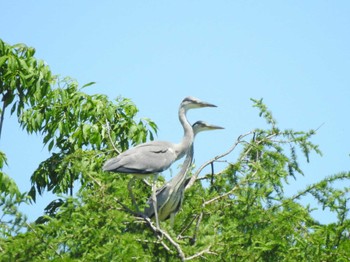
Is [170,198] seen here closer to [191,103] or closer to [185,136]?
[185,136]

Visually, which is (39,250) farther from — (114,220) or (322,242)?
(322,242)

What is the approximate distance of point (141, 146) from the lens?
8969 mm

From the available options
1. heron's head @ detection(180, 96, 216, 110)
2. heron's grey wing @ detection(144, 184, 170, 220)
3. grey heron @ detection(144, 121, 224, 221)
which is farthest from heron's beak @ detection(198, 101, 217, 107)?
heron's grey wing @ detection(144, 184, 170, 220)

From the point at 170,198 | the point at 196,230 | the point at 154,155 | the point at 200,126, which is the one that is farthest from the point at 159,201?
the point at 200,126

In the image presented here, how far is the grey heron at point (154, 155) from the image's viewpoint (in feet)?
27.9

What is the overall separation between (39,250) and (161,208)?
186 cm

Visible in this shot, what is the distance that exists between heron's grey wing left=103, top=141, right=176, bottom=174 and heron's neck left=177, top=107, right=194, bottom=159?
5.1 inches

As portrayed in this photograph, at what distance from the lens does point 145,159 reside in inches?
341

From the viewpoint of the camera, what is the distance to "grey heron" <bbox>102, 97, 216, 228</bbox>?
27.9 ft

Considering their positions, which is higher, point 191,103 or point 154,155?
point 191,103

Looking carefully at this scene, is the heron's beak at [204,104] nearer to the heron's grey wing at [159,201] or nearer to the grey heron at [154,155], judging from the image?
the grey heron at [154,155]

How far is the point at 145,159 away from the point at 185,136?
0.88 metres

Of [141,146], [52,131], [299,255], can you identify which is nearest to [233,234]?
[299,255]

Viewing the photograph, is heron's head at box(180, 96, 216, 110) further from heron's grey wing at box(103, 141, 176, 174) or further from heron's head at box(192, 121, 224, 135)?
heron's grey wing at box(103, 141, 176, 174)
